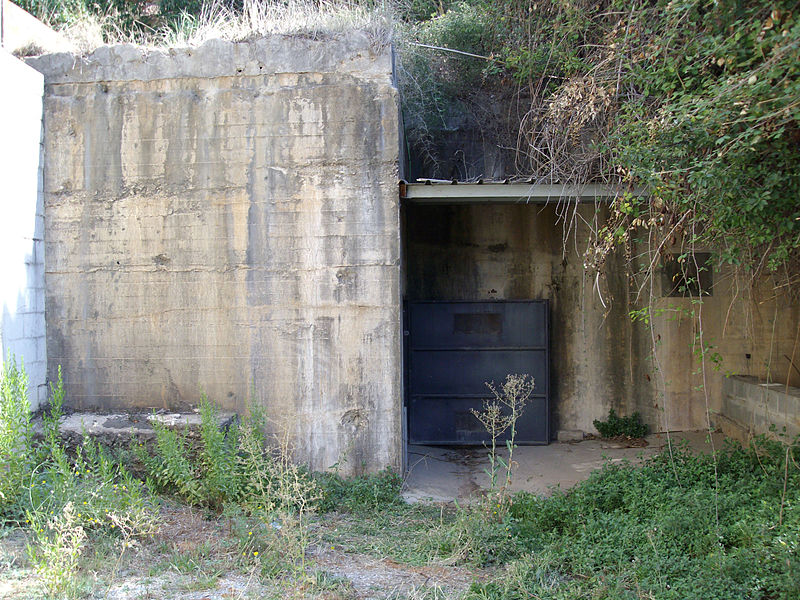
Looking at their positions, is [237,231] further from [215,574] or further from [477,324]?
[477,324]

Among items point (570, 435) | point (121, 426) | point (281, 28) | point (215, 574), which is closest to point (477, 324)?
point (570, 435)

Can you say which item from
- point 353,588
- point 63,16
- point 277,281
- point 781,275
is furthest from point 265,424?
point 63,16

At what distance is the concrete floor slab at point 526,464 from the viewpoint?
6.62 metres

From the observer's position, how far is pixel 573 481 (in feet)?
22.5

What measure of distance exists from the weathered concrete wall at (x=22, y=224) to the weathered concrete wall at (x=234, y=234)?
0.45 feet

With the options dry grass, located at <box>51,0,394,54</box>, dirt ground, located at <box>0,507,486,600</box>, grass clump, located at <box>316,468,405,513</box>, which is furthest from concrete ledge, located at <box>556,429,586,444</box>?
dry grass, located at <box>51,0,394,54</box>

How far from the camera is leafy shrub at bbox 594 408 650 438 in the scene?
8391 mm

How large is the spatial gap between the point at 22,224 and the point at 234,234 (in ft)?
6.61

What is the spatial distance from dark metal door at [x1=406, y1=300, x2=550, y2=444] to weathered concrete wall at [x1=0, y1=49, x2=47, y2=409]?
4.42 m

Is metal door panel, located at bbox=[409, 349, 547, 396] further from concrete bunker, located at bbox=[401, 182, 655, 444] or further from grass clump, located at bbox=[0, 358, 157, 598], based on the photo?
grass clump, located at bbox=[0, 358, 157, 598]

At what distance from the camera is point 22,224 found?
6160 millimetres

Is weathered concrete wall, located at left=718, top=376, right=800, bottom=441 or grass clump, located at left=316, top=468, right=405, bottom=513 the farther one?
weathered concrete wall, located at left=718, top=376, right=800, bottom=441

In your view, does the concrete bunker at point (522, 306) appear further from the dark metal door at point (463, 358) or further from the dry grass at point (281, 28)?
the dry grass at point (281, 28)

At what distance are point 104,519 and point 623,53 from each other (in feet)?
19.0
